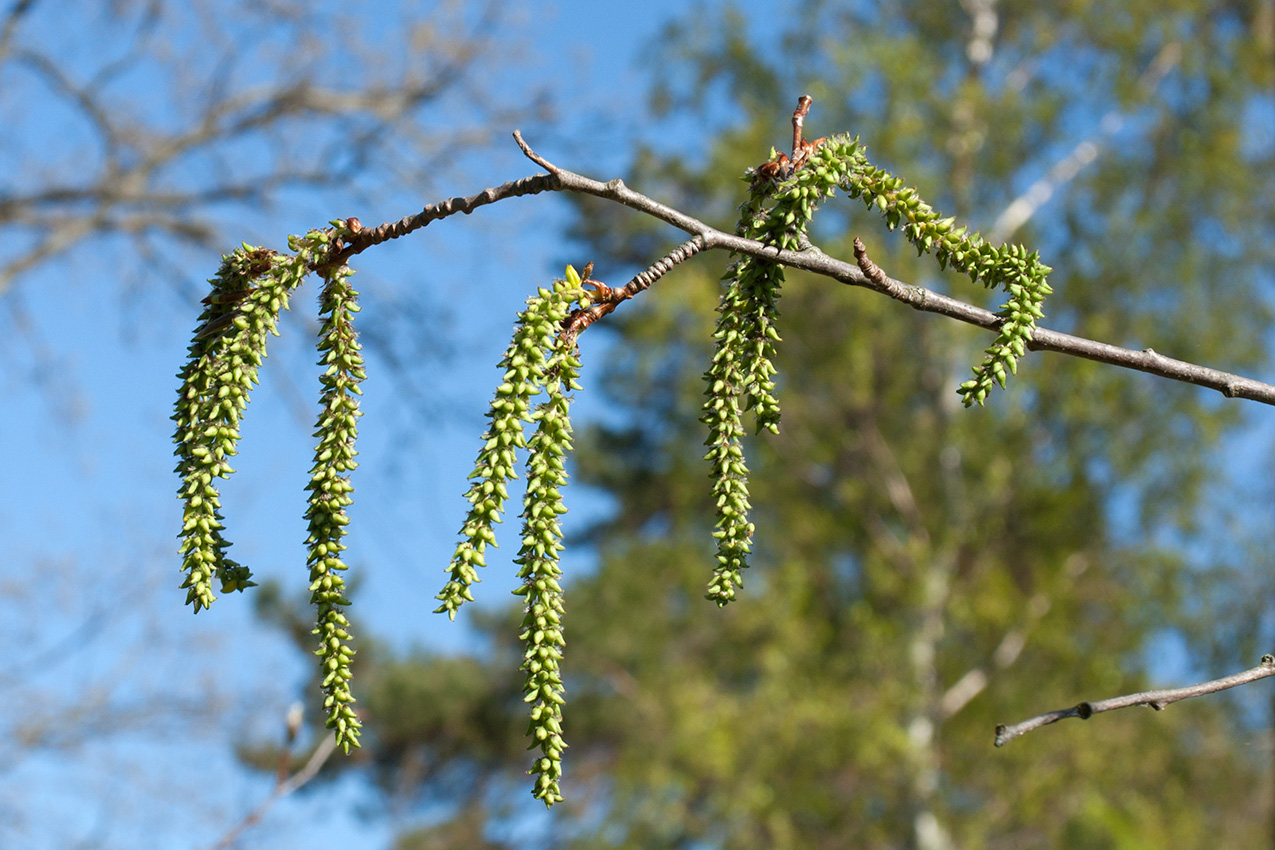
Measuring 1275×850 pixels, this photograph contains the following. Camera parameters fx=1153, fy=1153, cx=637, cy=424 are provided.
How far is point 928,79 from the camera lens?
40.7 ft

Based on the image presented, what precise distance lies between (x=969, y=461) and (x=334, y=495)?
1201 cm

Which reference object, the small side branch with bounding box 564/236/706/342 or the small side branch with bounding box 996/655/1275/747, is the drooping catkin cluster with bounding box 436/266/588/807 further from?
the small side branch with bounding box 996/655/1275/747

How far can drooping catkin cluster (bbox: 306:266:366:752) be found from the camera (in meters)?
1.36

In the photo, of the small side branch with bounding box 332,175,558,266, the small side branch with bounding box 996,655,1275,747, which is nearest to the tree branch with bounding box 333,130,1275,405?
the small side branch with bounding box 332,175,558,266

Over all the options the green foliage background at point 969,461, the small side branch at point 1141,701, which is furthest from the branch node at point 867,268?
the green foliage background at point 969,461

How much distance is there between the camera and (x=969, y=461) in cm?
1273

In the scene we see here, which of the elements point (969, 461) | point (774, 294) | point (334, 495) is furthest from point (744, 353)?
point (969, 461)

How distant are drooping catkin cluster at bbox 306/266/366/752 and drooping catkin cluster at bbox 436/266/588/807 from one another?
177 millimetres

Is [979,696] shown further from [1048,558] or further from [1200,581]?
[1200,581]

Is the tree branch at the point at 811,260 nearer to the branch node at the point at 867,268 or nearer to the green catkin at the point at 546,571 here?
the branch node at the point at 867,268

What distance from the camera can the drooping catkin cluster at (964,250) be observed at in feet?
5.03

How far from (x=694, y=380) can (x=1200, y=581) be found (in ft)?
19.3

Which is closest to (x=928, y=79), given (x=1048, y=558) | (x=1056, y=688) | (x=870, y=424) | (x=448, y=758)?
(x=870, y=424)

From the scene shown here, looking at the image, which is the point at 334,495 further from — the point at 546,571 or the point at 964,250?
the point at 964,250
